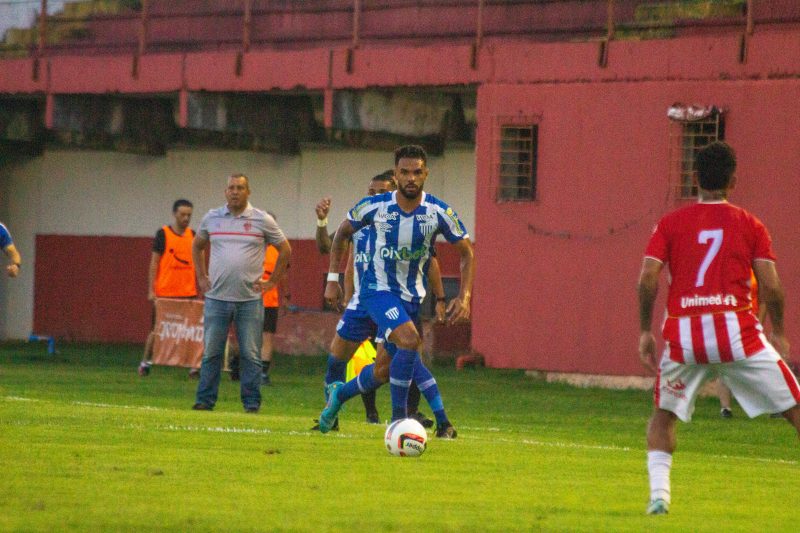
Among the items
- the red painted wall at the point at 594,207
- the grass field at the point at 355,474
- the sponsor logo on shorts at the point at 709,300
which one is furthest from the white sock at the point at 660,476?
the red painted wall at the point at 594,207

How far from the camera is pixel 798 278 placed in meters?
21.7

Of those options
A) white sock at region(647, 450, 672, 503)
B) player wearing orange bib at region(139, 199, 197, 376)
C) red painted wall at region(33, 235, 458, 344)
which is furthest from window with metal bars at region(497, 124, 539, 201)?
Answer: white sock at region(647, 450, 672, 503)

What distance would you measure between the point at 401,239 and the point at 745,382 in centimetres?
441

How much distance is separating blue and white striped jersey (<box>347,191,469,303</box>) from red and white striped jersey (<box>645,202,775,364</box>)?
4.12m

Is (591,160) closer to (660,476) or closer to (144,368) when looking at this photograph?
(144,368)

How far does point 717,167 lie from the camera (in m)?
8.62

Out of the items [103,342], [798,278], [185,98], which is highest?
[185,98]

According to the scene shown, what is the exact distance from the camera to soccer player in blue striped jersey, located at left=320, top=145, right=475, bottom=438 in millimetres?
12477

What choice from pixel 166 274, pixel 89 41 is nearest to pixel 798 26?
pixel 166 274

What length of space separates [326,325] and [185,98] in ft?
14.3

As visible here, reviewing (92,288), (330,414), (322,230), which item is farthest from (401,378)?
(92,288)

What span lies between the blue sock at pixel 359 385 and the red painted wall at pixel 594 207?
10077 mm

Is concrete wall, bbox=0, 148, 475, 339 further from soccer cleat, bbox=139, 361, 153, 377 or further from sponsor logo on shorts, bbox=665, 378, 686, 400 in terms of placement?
sponsor logo on shorts, bbox=665, 378, 686, 400

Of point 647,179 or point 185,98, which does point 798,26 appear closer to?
point 647,179
